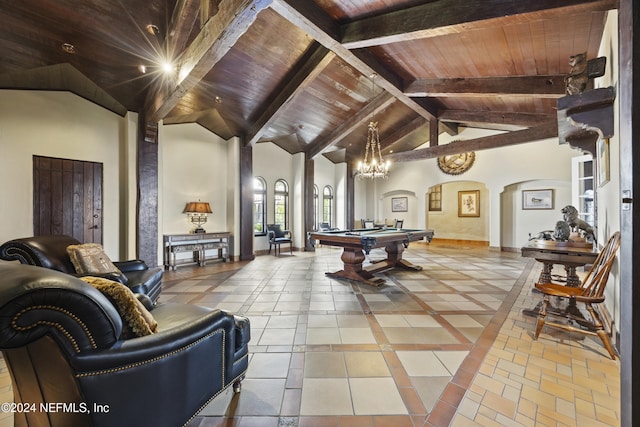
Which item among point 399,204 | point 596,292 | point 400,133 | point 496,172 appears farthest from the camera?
point 399,204

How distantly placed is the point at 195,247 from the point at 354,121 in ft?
16.0

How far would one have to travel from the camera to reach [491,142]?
6035mm

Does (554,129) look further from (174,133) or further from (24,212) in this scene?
(24,212)

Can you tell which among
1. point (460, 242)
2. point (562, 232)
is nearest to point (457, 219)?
point (460, 242)

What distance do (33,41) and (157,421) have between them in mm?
4547

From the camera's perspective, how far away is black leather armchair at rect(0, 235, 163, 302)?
7.41ft

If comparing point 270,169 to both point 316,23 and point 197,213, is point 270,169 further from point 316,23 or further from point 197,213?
point 316,23

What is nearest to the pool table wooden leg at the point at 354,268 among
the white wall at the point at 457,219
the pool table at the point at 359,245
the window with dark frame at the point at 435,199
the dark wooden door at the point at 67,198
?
the pool table at the point at 359,245

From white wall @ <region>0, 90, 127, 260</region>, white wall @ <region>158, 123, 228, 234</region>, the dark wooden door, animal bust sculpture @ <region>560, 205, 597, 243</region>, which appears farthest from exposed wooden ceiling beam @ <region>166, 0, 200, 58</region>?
animal bust sculpture @ <region>560, 205, 597, 243</region>

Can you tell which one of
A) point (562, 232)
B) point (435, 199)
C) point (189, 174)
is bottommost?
point (562, 232)

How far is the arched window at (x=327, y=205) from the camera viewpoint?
31.8ft

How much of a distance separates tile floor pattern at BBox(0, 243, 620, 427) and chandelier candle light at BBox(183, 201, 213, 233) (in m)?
2.26

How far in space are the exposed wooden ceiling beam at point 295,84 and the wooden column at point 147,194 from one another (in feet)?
6.76

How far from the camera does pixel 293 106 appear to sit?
595 centimetres
